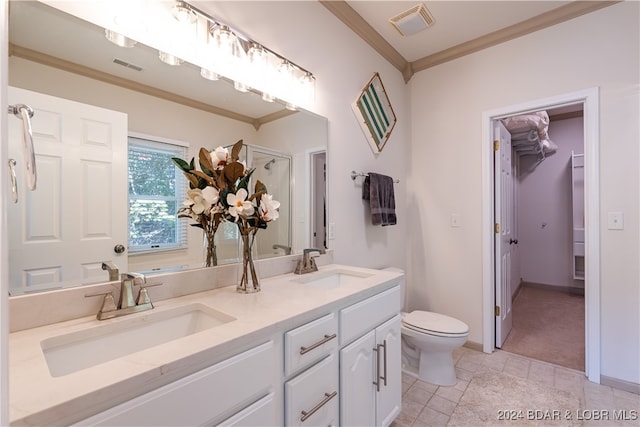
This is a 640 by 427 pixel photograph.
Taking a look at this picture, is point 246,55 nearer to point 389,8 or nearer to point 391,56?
point 389,8

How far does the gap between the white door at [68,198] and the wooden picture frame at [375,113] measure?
5.32ft

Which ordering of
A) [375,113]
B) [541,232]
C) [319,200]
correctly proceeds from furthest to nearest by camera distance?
[541,232], [375,113], [319,200]

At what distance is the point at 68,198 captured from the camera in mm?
957

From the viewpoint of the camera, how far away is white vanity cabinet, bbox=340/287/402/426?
1.19m

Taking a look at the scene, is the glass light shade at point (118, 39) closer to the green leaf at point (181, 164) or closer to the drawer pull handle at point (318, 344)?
the green leaf at point (181, 164)

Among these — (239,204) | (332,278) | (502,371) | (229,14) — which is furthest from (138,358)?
(502,371)

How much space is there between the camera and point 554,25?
2121 mm

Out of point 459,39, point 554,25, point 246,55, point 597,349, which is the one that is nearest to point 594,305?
point 597,349

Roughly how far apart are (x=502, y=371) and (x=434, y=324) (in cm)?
69

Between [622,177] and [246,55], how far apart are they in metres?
2.45

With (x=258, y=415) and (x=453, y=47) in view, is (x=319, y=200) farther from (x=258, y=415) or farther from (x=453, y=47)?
(x=453, y=47)

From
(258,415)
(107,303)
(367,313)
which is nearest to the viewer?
(258,415)

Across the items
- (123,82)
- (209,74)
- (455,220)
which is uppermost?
(209,74)

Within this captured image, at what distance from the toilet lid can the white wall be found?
0.58 meters
